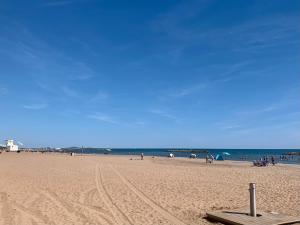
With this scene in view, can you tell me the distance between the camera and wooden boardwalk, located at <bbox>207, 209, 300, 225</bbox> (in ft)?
28.3

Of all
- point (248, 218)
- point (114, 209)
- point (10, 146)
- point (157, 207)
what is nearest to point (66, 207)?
point (114, 209)

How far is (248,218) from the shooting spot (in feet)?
29.7

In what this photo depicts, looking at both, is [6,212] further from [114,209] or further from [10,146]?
[10,146]

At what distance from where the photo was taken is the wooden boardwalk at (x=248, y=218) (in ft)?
28.3

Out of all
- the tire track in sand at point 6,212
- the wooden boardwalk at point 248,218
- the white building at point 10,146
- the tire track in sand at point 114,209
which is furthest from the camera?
the white building at point 10,146

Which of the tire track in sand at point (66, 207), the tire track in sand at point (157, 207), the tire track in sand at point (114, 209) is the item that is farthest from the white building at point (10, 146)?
the tire track in sand at point (114, 209)

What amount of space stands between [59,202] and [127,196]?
2939 mm

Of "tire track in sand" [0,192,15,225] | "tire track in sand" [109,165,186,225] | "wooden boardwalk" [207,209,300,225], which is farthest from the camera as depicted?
"tire track in sand" [109,165,186,225]

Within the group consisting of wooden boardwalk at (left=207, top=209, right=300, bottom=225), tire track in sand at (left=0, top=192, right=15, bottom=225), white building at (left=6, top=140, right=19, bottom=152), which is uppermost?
white building at (left=6, top=140, right=19, bottom=152)

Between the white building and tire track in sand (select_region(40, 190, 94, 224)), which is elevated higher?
the white building

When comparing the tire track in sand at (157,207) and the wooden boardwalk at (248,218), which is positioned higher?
the wooden boardwalk at (248,218)

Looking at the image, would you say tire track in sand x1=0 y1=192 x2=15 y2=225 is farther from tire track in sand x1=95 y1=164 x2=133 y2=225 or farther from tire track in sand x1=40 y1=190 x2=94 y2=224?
tire track in sand x1=95 y1=164 x2=133 y2=225

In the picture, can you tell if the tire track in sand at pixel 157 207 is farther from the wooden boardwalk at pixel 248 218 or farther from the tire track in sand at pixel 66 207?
the tire track in sand at pixel 66 207

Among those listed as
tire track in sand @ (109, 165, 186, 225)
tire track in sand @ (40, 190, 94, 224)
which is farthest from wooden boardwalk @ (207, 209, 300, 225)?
tire track in sand @ (40, 190, 94, 224)
